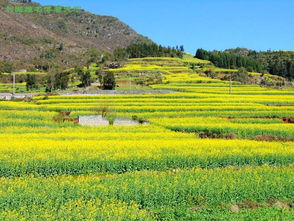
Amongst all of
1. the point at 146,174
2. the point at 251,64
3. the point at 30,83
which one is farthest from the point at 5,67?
the point at 146,174

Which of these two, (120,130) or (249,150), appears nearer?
(249,150)

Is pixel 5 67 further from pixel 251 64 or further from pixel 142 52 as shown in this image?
pixel 251 64

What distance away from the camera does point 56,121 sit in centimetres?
3312

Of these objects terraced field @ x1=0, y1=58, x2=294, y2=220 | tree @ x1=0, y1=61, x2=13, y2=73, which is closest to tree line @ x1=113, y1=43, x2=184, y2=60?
tree @ x1=0, y1=61, x2=13, y2=73

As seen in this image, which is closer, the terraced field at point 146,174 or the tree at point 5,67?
the terraced field at point 146,174

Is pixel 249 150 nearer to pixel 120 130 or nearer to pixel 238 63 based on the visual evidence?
pixel 120 130

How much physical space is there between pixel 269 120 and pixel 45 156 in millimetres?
24462

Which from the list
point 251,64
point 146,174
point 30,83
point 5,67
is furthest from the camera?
point 251,64

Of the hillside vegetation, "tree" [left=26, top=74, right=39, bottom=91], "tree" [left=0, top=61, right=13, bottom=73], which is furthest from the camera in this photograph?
the hillside vegetation

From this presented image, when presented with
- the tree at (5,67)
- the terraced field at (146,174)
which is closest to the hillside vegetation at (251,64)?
the tree at (5,67)

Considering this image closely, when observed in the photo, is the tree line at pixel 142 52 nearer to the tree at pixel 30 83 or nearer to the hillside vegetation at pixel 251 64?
the hillside vegetation at pixel 251 64

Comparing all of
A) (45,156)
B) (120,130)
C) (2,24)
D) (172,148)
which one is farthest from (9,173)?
(2,24)

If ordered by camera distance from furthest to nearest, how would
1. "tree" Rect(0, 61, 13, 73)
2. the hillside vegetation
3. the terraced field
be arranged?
the hillside vegetation
"tree" Rect(0, 61, 13, 73)
the terraced field

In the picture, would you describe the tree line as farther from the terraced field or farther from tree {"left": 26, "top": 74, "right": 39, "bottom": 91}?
the terraced field
